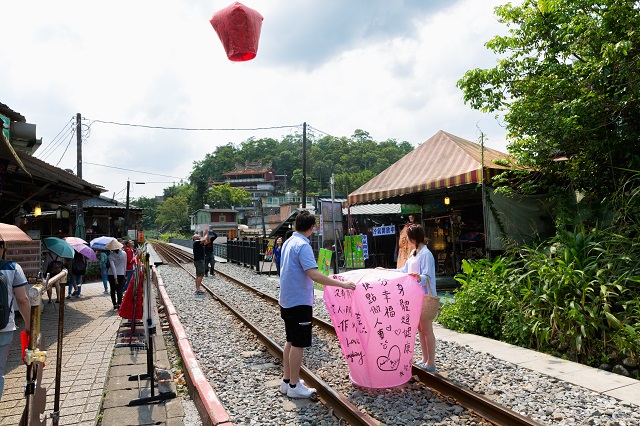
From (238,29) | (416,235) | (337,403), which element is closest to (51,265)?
(238,29)

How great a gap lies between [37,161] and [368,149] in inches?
3319

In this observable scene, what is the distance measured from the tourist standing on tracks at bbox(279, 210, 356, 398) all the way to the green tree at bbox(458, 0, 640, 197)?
505cm

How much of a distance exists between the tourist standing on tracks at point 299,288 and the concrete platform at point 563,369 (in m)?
2.77

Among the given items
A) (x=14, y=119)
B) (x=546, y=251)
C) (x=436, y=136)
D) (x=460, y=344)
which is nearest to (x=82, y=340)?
(x=460, y=344)

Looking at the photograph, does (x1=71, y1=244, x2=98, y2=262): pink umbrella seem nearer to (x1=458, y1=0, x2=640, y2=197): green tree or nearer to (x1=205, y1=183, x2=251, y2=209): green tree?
(x1=458, y1=0, x2=640, y2=197): green tree

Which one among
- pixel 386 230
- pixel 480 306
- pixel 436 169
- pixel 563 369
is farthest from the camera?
pixel 386 230

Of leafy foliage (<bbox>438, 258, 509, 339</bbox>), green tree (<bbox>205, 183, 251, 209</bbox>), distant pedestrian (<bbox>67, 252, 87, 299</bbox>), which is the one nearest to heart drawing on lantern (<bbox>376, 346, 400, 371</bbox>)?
leafy foliage (<bbox>438, 258, 509, 339</bbox>)

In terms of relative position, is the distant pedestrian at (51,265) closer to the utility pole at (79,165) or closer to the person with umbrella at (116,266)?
the person with umbrella at (116,266)

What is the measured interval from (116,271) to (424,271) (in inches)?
319

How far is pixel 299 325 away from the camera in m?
4.28

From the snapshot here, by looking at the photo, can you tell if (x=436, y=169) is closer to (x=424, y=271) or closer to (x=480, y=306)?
(x=480, y=306)

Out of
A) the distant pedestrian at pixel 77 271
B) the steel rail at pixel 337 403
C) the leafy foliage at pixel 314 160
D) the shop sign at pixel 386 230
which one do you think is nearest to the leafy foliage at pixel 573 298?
the steel rail at pixel 337 403

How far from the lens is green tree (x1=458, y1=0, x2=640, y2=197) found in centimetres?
654

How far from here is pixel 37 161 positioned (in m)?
8.49
